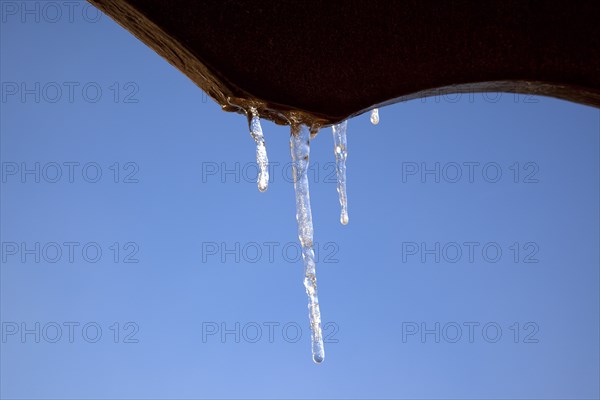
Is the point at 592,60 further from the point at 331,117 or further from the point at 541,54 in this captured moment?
the point at 331,117

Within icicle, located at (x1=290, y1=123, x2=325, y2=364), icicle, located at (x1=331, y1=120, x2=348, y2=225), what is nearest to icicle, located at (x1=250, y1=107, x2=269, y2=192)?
icicle, located at (x1=290, y1=123, x2=325, y2=364)

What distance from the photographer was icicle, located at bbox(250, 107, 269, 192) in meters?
0.44

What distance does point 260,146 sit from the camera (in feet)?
1.77

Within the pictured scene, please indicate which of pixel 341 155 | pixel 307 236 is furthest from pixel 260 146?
pixel 341 155

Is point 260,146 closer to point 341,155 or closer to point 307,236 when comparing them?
point 307,236

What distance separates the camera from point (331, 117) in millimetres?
419

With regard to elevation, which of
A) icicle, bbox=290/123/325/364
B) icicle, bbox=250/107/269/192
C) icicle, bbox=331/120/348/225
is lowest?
icicle, bbox=290/123/325/364

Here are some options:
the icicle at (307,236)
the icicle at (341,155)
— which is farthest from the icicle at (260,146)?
the icicle at (341,155)

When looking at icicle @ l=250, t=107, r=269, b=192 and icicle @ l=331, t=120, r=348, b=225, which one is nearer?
icicle @ l=250, t=107, r=269, b=192

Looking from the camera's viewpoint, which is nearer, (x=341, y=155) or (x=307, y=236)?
(x=307, y=236)

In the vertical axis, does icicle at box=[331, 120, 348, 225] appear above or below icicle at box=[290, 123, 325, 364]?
above

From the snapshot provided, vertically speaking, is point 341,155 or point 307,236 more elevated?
point 341,155

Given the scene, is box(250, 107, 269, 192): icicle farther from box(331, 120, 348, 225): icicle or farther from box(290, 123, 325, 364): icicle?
box(331, 120, 348, 225): icicle

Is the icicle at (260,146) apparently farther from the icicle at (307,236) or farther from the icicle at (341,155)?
the icicle at (341,155)
